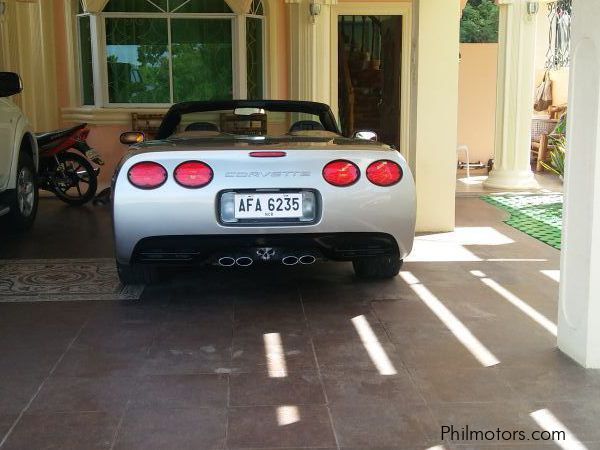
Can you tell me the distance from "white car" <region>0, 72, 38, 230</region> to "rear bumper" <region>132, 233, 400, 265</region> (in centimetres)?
264

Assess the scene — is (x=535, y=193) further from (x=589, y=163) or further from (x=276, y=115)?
(x=589, y=163)

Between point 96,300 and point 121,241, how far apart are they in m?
0.54

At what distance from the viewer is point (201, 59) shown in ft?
38.1

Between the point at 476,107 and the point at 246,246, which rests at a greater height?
the point at 476,107

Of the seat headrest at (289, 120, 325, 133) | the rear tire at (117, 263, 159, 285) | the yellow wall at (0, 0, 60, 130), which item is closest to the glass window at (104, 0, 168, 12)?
the yellow wall at (0, 0, 60, 130)

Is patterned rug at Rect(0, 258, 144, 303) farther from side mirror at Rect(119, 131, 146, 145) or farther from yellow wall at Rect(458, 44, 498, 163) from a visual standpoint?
yellow wall at Rect(458, 44, 498, 163)

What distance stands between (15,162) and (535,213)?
5161 mm

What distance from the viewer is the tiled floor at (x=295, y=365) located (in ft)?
9.59

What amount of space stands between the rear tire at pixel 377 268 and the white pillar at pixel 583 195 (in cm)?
162

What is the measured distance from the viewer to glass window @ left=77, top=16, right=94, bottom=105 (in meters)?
11.3

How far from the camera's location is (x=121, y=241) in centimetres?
447

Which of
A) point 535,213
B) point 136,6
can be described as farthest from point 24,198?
point 535,213

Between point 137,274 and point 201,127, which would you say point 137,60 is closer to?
point 201,127

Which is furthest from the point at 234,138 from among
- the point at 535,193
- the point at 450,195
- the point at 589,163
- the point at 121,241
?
the point at 535,193
